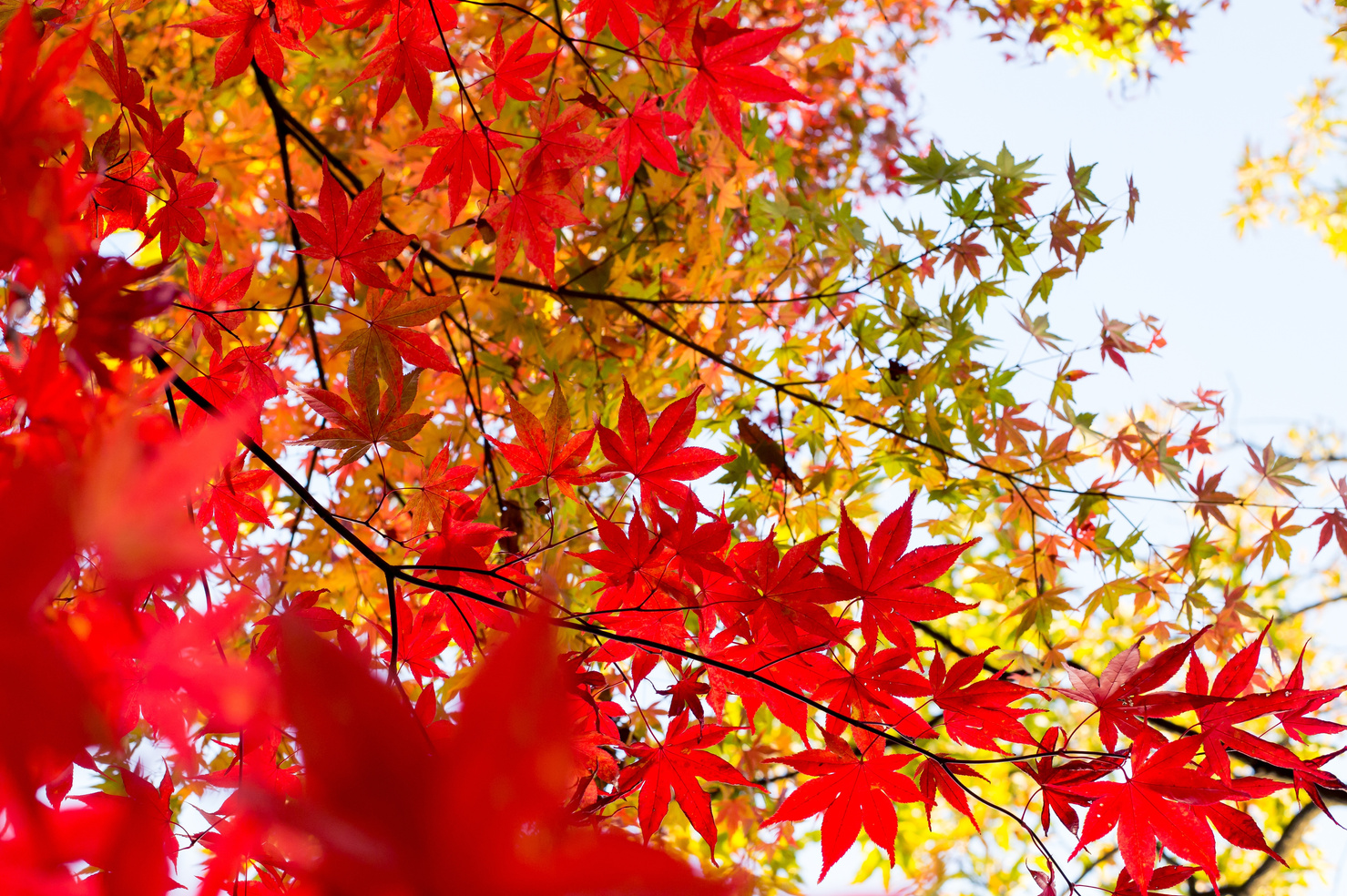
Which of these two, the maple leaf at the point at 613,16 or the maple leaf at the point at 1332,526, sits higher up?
the maple leaf at the point at 613,16

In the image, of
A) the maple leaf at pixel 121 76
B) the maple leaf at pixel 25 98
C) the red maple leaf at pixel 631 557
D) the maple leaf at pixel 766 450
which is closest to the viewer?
the maple leaf at pixel 25 98

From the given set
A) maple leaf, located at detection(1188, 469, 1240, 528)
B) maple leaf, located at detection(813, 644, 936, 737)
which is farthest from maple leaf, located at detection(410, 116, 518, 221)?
maple leaf, located at detection(1188, 469, 1240, 528)

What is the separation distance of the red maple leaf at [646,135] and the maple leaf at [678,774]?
677 mm

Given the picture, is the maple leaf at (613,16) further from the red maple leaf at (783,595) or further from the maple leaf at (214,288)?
the red maple leaf at (783,595)

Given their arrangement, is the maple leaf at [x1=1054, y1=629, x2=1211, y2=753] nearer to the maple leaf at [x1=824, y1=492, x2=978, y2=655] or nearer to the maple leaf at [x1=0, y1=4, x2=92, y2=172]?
the maple leaf at [x1=824, y1=492, x2=978, y2=655]

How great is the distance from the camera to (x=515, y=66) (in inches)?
40.8

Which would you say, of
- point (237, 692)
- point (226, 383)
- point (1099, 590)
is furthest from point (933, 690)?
point (1099, 590)

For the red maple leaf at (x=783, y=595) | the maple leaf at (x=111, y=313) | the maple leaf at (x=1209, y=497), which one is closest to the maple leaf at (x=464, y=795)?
the maple leaf at (x=111, y=313)

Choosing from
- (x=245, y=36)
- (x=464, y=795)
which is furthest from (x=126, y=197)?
(x=464, y=795)

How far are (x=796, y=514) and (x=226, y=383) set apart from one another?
109 cm

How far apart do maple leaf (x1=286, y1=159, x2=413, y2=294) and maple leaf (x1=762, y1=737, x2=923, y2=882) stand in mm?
674

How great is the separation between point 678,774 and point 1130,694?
446 mm

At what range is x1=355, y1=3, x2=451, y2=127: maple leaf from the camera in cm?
92

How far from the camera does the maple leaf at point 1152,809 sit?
0.63 metres
